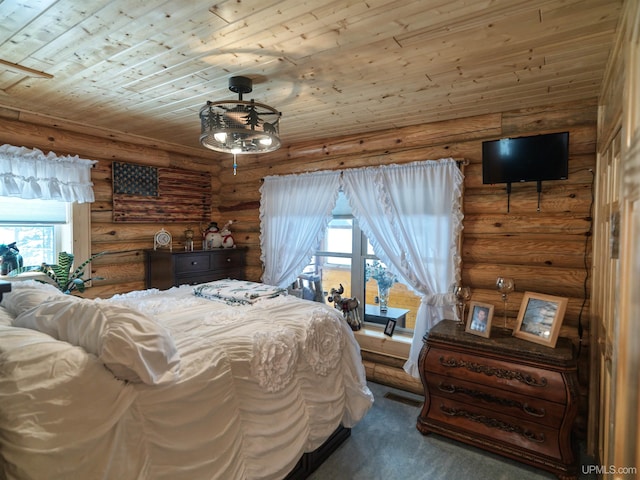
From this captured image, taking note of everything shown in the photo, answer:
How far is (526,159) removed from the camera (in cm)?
255

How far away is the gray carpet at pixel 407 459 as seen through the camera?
2133 millimetres

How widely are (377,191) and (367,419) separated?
200 centimetres

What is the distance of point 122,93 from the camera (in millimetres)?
2482

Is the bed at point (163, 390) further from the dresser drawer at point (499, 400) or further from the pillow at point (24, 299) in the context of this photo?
the dresser drawer at point (499, 400)

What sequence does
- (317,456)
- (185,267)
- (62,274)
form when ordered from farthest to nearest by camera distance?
(185,267) < (62,274) < (317,456)

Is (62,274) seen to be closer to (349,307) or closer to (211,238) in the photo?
(211,238)

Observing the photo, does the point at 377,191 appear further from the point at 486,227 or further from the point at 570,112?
the point at 570,112

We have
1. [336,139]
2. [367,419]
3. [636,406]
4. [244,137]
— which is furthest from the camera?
[336,139]

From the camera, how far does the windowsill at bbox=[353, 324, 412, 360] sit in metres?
3.32

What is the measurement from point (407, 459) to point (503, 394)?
767 mm

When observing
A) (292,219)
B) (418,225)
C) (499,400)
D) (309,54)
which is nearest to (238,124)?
(309,54)

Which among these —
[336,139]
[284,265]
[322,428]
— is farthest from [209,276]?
[322,428]

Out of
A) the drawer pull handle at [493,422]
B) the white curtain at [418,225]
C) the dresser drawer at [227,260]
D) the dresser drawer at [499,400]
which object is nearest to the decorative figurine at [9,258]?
the dresser drawer at [227,260]

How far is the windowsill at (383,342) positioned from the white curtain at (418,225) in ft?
0.63
